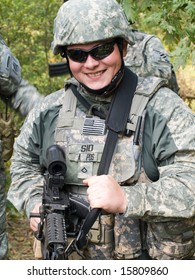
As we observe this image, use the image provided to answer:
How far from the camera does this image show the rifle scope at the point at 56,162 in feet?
8.06

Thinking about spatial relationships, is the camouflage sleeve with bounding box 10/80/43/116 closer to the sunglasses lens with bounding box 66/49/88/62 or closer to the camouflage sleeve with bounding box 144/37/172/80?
the camouflage sleeve with bounding box 144/37/172/80

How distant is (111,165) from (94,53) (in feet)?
1.63

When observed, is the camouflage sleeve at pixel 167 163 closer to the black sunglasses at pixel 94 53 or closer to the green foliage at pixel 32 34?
the black sunglasses at pixel 94 53

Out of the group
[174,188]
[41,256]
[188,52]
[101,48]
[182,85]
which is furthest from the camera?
[182,85]

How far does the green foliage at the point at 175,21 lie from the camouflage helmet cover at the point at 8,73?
1.00 metres

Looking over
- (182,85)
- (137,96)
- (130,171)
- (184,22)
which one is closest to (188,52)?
(184,22)

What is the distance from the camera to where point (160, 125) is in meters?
2.50

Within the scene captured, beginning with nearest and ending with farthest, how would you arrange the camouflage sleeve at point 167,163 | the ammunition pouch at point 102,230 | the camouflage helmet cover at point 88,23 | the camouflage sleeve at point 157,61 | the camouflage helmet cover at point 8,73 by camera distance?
the camouflage sleeve at point 167,163, the camouflage helmet cover at point 88,23, the ammunition pouch at point 102,230, the camouflage helmet cover at point 8,73, the camouflage sleeve at point 157,61

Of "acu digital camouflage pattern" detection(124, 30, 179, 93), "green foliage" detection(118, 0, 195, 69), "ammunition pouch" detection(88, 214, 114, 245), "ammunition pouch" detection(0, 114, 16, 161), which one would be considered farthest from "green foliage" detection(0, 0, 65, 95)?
"ammunition pouch" detection(88, 214, 114, 245)

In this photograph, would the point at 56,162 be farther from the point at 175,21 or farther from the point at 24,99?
the point at 24,99

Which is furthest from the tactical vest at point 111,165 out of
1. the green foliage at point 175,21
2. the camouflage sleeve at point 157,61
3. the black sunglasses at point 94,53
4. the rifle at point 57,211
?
the camouflage sleeve at point 157,61

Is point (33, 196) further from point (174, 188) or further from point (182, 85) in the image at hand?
point (182, 85)

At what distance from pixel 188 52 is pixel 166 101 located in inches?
30.8

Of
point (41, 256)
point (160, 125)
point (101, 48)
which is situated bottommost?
point (41, 256)
